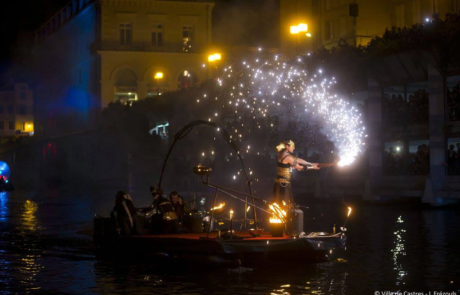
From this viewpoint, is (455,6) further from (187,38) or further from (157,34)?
(157,34)

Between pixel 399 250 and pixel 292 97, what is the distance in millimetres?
22426

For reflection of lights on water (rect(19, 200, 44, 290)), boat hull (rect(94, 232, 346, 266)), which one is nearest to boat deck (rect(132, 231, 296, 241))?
boat hull (rect(94, 232, 346, 266))

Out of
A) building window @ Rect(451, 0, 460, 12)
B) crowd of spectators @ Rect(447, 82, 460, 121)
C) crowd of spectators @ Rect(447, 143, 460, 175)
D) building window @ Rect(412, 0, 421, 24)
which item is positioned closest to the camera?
crowd of spectators @ Rect(447, 143, 460, 175)

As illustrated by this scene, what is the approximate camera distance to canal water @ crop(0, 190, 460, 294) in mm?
13695

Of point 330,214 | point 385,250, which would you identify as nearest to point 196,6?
point 330,214

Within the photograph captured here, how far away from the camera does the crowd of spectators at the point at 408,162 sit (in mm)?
36062

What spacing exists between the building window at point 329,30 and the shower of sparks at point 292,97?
1469cm

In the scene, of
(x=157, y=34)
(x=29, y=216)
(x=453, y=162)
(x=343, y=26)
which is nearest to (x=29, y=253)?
(x=29, y=216)

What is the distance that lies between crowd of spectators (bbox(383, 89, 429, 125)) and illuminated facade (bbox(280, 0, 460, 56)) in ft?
30.1

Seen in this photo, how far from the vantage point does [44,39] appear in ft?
339

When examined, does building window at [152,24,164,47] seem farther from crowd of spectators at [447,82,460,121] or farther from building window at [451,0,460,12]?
crowd of spectators at [447,82,460,121]

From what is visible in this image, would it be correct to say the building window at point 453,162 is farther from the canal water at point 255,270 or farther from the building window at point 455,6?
the building window at point 455,6

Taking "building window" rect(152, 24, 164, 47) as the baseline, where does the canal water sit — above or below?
below

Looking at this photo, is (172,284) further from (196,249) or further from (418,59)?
(418,59)
